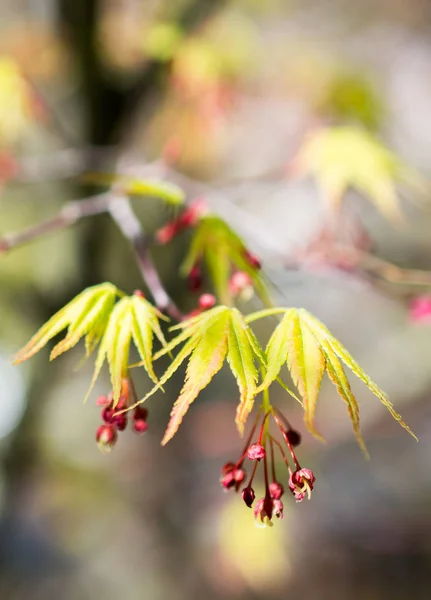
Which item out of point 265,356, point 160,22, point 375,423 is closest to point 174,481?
point 375,423

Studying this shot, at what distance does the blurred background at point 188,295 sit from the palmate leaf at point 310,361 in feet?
2.16

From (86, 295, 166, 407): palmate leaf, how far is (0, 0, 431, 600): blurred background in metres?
0.67

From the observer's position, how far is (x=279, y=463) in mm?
3562

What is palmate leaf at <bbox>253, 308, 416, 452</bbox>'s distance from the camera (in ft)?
1.80

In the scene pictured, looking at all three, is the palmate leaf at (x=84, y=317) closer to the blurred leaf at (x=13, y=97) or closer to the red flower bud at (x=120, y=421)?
the red flower bud at (x=120, y=421)

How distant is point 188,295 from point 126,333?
325cm

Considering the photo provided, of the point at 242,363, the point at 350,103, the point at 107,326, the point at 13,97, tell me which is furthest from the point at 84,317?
the point at 350,103

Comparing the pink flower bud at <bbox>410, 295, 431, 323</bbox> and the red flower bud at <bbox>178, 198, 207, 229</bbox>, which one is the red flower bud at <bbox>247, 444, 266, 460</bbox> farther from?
the pink flower bud at <bbox>410, 295, 431, 323</bbox>

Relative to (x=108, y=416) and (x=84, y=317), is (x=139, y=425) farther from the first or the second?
(x=84, y=317)

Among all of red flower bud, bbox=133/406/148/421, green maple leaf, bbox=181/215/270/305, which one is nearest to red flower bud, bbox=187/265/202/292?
green maple leaf, bbox=181/215/270/305

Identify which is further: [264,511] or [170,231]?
[170,231]

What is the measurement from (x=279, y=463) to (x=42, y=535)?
1.69 m

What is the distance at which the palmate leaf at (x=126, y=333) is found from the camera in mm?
639

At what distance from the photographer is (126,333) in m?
0.67
